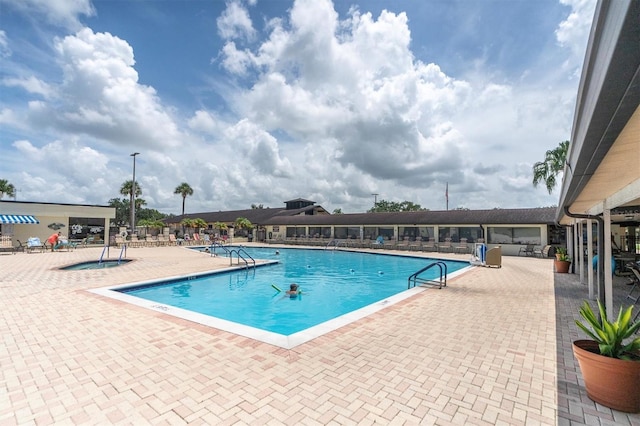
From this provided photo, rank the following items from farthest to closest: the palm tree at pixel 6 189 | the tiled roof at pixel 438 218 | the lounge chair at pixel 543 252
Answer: the palm tree at pixel 6 189 < the tiled roof at pixel 438 218 < the lounge chair at pixel 543 252

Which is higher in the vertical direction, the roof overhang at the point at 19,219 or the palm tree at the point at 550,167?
the palm tree at the point at 550,167

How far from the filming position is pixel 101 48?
11203 millimetres

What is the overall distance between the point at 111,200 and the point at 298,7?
248 ft

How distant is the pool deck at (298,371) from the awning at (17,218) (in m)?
23.0

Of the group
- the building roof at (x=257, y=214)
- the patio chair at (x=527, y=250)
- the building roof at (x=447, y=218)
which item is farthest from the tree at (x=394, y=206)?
the patio chair at (x=527, y=250)

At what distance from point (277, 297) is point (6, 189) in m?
55.4

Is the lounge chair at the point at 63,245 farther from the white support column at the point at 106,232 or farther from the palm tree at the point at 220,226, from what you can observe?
the palm tree at the point at 220,226

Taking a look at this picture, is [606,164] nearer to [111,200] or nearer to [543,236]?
[543,236]

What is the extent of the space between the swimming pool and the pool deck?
0.55m

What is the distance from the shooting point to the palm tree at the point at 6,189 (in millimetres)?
43444

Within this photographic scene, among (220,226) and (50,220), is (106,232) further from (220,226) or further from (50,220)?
(220,226)

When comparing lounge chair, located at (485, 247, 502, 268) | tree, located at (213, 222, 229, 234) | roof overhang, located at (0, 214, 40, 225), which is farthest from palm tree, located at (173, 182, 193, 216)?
lounge chair, located at (485, 247, 502, 268)

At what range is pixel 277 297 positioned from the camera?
36.8ft

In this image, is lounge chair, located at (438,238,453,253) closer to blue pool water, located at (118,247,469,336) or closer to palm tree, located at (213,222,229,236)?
blue pool water, located at (118,247,469,336)
